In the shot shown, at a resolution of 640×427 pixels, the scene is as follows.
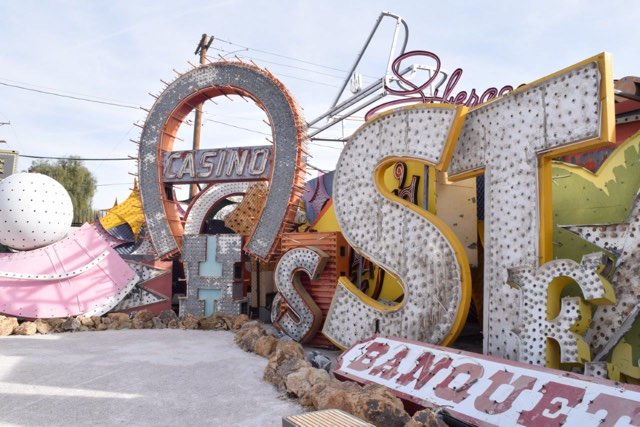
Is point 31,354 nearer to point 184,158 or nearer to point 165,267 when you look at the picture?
point 165,267

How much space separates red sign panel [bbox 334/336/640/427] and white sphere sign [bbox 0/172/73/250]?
→ 20.9 feet

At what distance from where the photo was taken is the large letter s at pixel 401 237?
5234mm

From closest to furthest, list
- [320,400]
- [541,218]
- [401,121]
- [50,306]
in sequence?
[320,400], [541,218], [401,121], [50,306]

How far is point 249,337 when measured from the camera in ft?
21.9

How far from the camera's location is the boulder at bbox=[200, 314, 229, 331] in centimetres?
838

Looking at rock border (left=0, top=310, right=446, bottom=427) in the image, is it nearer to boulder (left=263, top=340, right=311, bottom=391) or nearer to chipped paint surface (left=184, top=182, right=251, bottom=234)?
boulder (left=263, top=340, right=311, bottom=391)

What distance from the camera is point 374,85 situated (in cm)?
1448

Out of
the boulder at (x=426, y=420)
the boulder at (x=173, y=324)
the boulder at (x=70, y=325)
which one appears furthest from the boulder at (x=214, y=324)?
the boulder at (x=426, y=420)

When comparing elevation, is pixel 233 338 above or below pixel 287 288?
below

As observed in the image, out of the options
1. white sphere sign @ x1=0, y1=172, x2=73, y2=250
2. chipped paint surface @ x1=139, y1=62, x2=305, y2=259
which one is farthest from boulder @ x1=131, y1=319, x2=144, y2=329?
white sphere sign @ x1=0, y1=172, x2=73, y2=250

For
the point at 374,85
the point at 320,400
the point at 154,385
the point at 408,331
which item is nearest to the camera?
the point at 320,400

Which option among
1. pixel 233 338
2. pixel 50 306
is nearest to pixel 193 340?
pixel 233 338

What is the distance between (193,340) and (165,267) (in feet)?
8.57

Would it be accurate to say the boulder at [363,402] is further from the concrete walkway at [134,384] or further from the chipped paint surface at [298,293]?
the chipped paint surface at [298,293]
